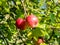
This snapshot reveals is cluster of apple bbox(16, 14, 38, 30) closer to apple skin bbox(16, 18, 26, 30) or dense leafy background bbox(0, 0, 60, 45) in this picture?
apple skin bbox(16, 18, 26, 30)

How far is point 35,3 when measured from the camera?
2.47 m

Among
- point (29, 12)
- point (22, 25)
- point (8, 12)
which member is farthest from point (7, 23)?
point (22, 25)

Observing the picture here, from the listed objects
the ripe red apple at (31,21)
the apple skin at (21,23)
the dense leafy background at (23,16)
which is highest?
the ripe red apple at (31,21)

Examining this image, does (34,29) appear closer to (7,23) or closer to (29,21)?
(29,21)

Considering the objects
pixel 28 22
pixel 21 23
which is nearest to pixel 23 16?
pixel 21 23

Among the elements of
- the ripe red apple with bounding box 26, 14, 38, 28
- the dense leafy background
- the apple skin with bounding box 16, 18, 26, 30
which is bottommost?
the dense leafy background

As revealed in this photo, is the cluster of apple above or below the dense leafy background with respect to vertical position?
above

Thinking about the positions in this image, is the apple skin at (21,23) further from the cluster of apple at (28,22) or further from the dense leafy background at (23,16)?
the dense leafy background at (23,16)

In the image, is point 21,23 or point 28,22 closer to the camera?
point 28,22

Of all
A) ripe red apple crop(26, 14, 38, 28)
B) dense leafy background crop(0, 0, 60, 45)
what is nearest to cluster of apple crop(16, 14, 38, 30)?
ripe red apple crop(26, 14, 38, 28)

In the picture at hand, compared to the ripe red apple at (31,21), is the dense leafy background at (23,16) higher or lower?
lower

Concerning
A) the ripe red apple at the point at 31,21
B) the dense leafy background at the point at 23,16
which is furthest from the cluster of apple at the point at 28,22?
the dense leafy background at the point at 23,16

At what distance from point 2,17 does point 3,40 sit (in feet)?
0.78

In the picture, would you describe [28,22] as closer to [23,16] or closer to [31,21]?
[31,21]
